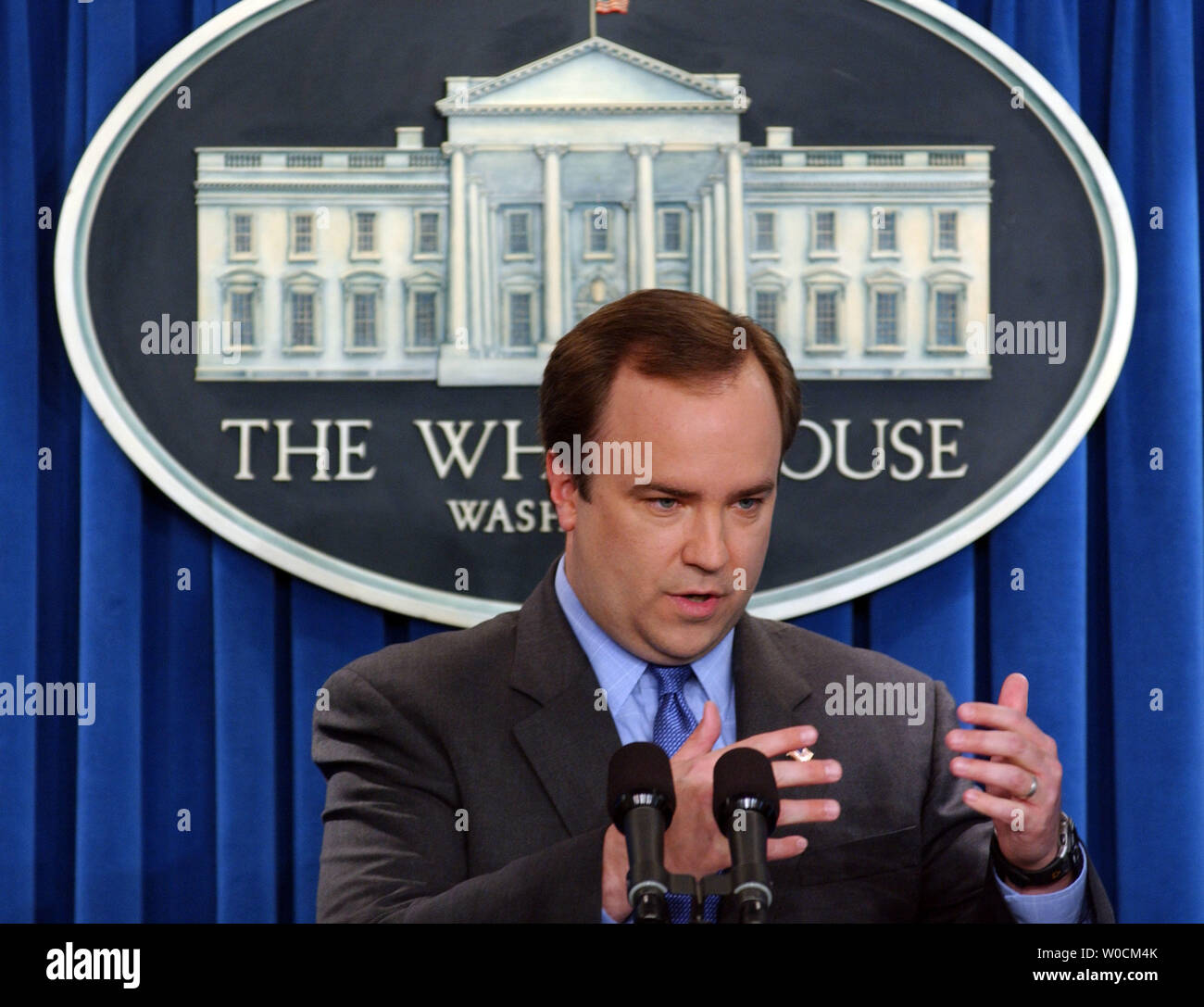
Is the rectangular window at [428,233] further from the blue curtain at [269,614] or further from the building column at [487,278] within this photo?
the blue curtain at [269,614]

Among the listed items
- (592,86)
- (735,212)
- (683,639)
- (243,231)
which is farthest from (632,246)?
(683,639)

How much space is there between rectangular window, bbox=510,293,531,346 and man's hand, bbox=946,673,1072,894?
1097mm

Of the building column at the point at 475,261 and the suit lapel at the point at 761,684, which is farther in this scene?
the building column at the point at 475,261

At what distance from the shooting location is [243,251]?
2.48 m

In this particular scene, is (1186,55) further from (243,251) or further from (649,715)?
(243,251)

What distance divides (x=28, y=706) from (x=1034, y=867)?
170cm

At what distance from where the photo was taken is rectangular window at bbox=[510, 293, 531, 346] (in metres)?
2.47

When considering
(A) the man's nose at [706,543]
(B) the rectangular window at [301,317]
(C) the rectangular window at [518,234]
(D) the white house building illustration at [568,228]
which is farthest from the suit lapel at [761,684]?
(B) the rectangular window at [301,317]

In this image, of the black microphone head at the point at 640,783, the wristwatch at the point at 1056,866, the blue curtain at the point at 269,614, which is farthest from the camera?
the blue curtain at the point at 269,614

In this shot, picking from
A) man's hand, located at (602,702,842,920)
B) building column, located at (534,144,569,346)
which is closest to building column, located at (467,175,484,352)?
building column, located at (534,144,569,346)

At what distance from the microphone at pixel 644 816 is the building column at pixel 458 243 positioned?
4.14 ft

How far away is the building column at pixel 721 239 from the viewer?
8.05 ft
